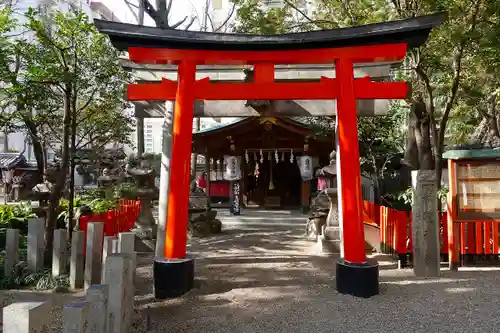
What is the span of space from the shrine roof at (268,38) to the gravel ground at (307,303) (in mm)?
3477

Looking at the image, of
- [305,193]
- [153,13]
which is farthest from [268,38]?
[305,193]

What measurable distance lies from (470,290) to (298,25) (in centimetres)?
762

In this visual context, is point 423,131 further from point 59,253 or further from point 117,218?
point 59,253

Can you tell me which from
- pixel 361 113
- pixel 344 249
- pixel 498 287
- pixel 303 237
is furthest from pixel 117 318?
pixel 303 237

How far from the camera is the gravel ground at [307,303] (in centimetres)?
420

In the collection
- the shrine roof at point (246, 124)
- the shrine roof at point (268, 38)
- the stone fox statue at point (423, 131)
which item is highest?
the shrine roof at point (246, 124)

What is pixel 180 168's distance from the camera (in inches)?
A: 215

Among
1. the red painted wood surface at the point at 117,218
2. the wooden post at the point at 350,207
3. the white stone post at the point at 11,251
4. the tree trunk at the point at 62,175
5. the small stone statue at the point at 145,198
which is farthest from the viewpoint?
the small stone statue at the point at 145,198

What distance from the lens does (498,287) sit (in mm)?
5578

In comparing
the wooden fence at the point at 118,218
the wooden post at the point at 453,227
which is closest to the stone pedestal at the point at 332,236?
the wooden post at the point at 453,227

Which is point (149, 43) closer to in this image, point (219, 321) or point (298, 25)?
point (219, 321)

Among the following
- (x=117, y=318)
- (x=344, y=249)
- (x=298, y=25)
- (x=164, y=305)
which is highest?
(x=298, y=25)

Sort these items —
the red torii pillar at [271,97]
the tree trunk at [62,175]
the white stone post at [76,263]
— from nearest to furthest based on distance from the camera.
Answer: the red torii pillar at [271,97] → the white stone post at [76,263] → the tree trunk at [62,175]

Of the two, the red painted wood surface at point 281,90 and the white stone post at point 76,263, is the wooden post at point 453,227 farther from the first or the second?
the white stone post at point 76,263
